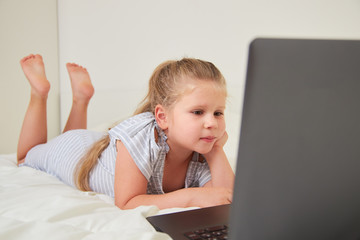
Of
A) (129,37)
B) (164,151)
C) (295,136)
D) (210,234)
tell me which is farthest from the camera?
(129,37)

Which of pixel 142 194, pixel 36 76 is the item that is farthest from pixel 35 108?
pixel 142 194

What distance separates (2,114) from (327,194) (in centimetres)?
237

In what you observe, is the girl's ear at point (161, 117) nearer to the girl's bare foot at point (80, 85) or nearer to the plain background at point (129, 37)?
the plain background at point (129, 37)

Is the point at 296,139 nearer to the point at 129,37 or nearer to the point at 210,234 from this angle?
the point at 210,234

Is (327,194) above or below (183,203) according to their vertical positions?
above

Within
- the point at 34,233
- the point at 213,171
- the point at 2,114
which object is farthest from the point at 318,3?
the point at 2,114

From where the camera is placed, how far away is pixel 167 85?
1.10m

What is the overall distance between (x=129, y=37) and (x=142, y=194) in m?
1.57

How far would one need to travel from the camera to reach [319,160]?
1.03ft

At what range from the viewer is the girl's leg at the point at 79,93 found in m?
1.68

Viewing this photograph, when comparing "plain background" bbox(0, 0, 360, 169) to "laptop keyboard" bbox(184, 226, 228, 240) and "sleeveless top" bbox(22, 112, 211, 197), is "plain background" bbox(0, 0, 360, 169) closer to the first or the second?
"sleeveless top" bbox(22, 112, 211, 197)

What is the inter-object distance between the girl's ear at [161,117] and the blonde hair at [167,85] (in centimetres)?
2

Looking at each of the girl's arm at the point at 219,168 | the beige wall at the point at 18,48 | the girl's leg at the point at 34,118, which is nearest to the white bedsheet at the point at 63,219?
the girl's arm at the point at 219,168

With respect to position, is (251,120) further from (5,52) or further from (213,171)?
(5,52)
